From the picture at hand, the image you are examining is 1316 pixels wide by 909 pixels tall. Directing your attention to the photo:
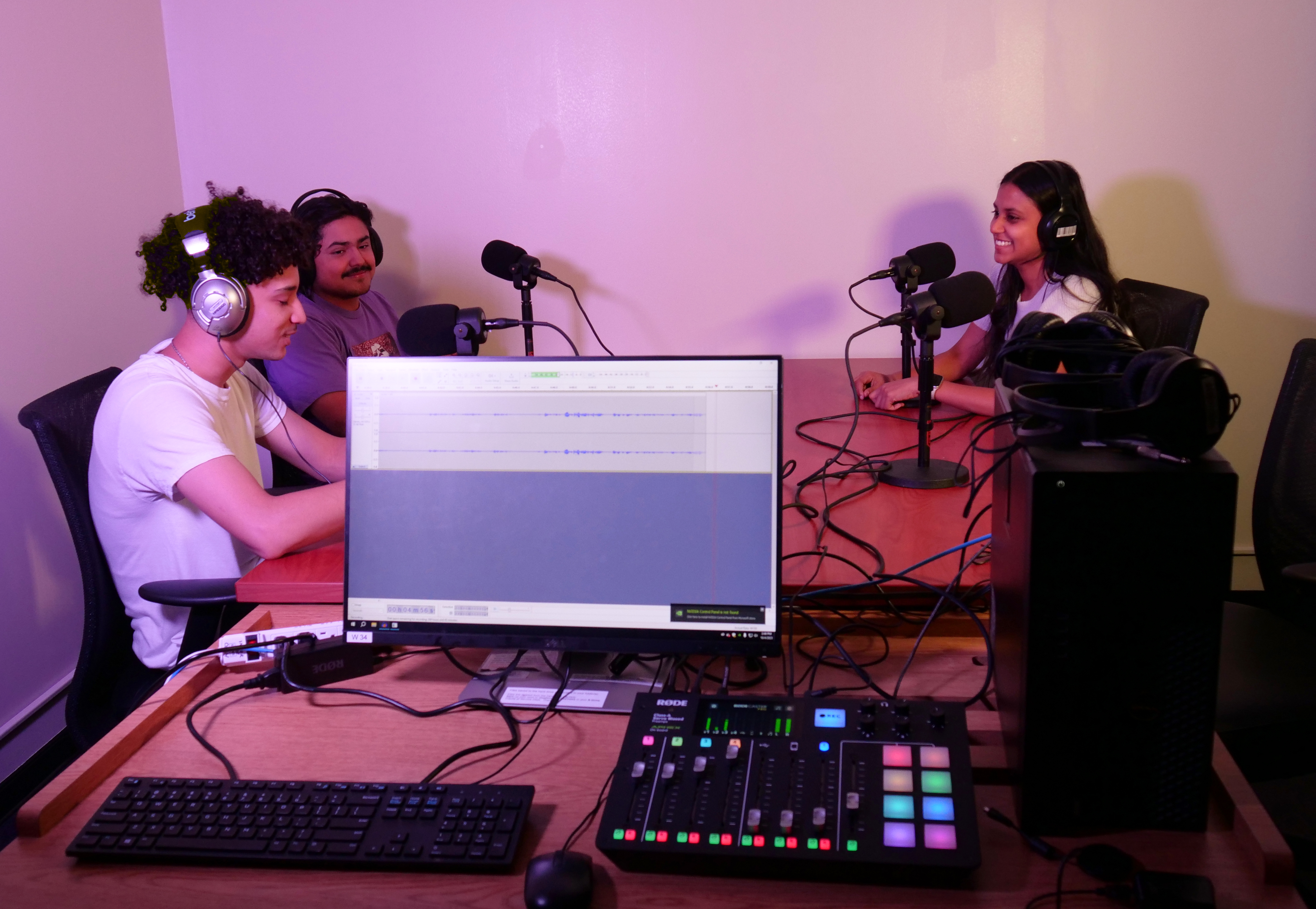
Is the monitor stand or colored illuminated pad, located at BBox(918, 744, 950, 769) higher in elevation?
colored illuminated pad, located at BBox(918, 744, 950, 769)

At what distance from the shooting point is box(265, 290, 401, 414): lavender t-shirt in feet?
8.10

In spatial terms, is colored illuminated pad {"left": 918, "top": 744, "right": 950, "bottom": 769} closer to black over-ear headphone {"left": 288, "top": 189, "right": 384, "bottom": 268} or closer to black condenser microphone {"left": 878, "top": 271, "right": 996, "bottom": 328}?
black condenser microphone {"left": 878, "top": 271, "right": 996, "bottom": 328}

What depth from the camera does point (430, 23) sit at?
280 cm

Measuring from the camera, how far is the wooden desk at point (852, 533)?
50.9 inches

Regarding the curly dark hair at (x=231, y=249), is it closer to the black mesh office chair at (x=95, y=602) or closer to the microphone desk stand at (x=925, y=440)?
the black mesh office chair at (x=95, y=602)

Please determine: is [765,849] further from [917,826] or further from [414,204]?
[414,204]

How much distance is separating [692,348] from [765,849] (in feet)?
7.55

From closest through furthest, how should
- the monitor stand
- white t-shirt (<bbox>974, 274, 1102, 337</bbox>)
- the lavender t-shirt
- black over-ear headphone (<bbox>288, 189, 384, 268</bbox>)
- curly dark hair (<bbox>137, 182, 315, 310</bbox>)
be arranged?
1. the monitor stand
2. curly dark hair (<bbox>137, 182, 315, 310</bbox>)
3. white t-shirt (<bbox>974, 274, 1102, 337</bbox>)
4. the lavender t-shirt
5. black over-ear headphone (<bbox>288, 189, 384, 268</bbox>)

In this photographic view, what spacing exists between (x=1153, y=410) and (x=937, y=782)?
0.35 m

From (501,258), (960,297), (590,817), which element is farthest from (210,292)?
(960,297)

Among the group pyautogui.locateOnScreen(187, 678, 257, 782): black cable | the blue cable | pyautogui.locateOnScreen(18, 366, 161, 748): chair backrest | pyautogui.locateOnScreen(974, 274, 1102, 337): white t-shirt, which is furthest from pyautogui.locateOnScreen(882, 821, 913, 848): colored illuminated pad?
pyautogui.locateOnScreen(974, 274, 1102, 337): white t-shirt

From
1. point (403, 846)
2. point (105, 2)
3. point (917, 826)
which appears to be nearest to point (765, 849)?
point (917, 826)

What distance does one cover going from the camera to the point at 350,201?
8.69 feet

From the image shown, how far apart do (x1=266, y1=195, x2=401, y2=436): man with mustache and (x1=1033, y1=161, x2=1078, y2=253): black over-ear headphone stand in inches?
66.7
